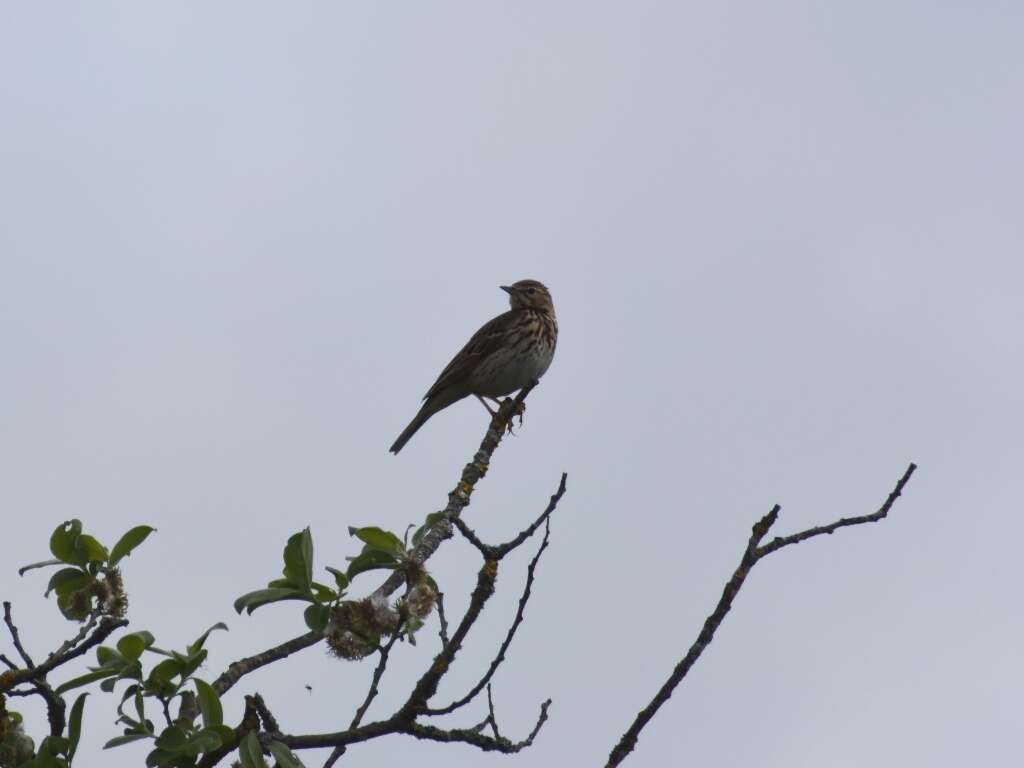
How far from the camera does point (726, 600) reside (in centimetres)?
410

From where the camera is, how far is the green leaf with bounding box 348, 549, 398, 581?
14.0ft

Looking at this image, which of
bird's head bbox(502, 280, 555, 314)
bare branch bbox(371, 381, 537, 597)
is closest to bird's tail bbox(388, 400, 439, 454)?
bird's head bbox(502, 280, 555, 314)

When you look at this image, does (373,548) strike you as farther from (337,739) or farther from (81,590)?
(81,590)

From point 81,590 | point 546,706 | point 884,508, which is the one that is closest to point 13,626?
point 81,590

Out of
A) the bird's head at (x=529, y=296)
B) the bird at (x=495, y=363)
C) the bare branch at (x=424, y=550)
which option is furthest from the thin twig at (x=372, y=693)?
the bird's head at (x=529, y=296)

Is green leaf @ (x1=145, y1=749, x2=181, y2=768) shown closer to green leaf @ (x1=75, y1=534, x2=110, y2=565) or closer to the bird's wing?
green leaf @ (x1=75, y1=534, x2=110, y2=565)

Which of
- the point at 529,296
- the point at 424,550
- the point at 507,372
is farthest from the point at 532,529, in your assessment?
the point at 529,296

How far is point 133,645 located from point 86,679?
16 centimetres

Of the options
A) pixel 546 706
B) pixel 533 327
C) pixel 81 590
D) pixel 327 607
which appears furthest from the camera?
pixel 533 327

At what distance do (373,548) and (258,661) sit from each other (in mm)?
678

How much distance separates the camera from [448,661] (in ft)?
14.3

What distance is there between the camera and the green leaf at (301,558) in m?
4.09

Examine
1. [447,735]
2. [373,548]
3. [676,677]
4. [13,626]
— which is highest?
[13,626]

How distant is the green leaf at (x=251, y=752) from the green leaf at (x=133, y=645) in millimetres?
405
